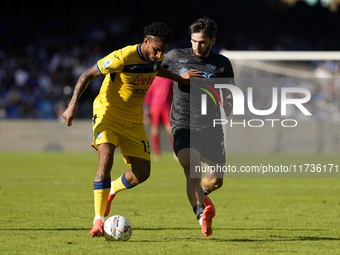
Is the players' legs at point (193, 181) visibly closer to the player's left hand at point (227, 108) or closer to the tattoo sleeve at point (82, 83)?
the player's left hand at point (227, 108)

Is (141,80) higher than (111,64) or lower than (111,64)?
lower

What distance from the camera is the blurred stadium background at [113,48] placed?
18938mm

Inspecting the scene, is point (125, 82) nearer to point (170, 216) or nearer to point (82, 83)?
point (82, 83)

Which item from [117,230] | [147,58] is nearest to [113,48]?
[147,58]

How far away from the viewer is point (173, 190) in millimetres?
9930

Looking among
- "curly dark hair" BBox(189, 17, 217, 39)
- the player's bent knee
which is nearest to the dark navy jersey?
"curly dark hair" BBox(189, 17, 217, 39)

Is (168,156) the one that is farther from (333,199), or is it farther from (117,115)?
(117,115)

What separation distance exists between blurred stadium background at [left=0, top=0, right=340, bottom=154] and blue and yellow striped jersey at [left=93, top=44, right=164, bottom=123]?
39.0ft

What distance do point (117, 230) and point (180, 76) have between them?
6.15 feet

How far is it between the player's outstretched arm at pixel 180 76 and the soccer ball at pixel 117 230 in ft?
5.56

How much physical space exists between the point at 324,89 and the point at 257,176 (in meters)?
6.81

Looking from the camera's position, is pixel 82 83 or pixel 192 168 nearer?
pixel 82 83

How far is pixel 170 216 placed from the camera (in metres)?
6.86

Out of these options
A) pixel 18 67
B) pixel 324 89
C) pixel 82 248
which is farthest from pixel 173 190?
pixel 18 67
